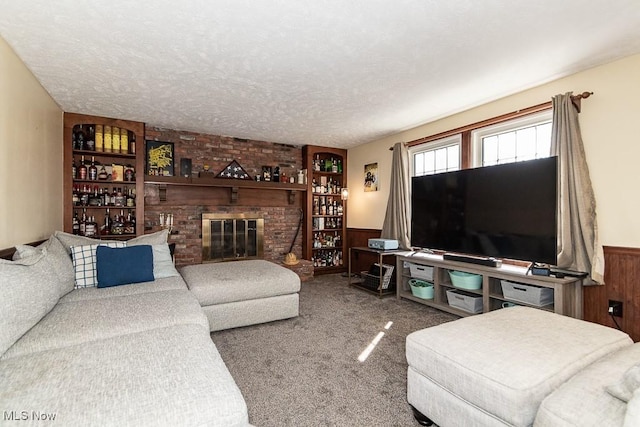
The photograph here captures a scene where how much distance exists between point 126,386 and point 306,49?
2.31 meters

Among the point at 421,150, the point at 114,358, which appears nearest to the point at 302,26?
the point at 114,358

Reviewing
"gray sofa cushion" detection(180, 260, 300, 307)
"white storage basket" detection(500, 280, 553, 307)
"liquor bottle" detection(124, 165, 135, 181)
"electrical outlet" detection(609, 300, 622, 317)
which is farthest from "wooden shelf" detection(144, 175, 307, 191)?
"electrical outlet" detection(609, 300, 622, 317)

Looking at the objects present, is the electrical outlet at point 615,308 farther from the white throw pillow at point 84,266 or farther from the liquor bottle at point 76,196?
the liquor bottle at point 76,196

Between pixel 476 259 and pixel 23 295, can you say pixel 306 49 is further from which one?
pixel 476 259

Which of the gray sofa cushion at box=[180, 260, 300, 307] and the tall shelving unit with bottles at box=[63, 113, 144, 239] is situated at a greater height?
the tall shelving unit with bottles at box=[63, 113, 144, 239]

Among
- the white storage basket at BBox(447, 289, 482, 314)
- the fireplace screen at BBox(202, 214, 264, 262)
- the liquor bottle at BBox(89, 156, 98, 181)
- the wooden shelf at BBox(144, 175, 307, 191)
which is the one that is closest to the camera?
the white storage basket at BBox(447, 289, 482, 314)

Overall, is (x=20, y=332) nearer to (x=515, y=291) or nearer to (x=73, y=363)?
(x=73, y=363)

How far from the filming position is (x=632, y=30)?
2.08 m

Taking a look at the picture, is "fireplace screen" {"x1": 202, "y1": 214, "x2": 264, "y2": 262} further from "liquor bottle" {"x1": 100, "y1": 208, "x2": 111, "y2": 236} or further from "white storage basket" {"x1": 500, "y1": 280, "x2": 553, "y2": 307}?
"white storage basket" {"x1": 500, "y1": 280, "x2": 553, "y2": 307}

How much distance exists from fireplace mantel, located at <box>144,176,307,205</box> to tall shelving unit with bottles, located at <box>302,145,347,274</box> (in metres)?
0.35

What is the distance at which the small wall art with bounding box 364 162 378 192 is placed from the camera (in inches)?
205

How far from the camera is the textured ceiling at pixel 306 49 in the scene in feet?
6.07

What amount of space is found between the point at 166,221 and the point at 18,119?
92.5 inches

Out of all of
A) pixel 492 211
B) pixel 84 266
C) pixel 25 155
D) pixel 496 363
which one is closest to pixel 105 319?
pixel 84 266
